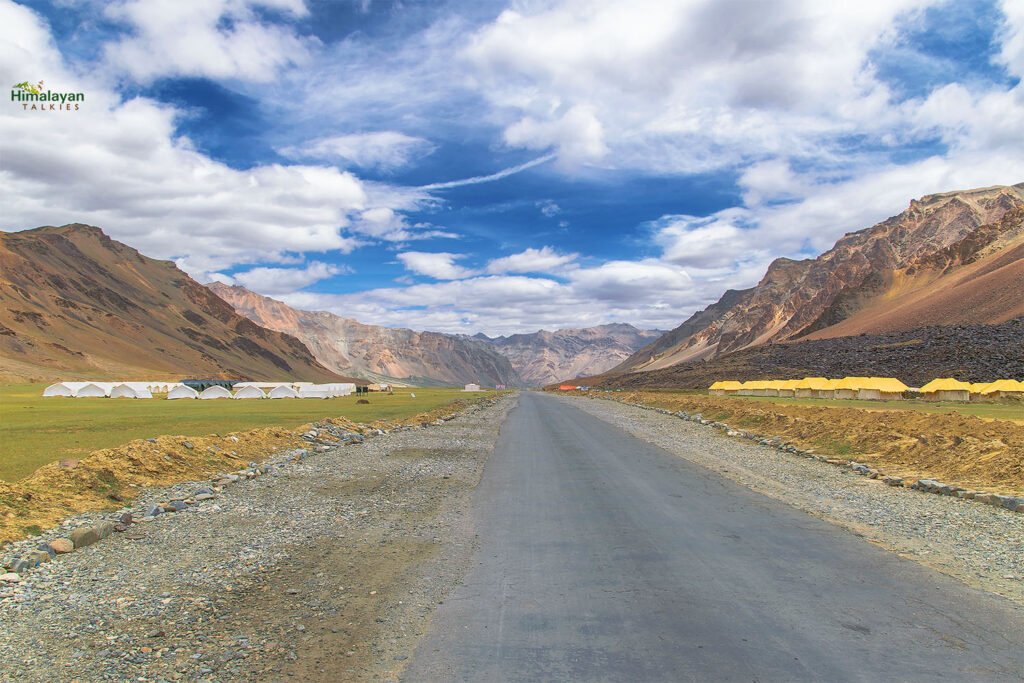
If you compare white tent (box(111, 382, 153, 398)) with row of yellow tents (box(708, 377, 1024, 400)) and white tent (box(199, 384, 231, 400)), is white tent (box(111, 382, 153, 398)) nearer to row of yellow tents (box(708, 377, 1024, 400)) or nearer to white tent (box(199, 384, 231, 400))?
white tent (box(199, 384, 231, 400))

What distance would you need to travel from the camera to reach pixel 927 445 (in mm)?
18594

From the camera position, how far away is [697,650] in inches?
217

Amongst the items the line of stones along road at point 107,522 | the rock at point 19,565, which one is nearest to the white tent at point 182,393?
the line of stones along road at point 107,522

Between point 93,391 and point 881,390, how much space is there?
95838 millimetres

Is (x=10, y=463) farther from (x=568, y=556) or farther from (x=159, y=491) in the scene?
(x=568, y=556)

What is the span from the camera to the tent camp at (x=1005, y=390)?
52219 millimetres

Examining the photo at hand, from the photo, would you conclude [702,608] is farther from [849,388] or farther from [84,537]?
[849,388]

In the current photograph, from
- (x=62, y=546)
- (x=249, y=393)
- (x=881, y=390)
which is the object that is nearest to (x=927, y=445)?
(x=62, y=546)

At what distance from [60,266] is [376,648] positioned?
20846 cm

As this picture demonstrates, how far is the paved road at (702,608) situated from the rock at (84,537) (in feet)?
19.3

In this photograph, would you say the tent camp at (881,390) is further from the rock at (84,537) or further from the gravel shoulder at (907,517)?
the rock at (84,537)

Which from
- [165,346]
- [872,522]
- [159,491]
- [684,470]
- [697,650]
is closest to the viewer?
[697,650]

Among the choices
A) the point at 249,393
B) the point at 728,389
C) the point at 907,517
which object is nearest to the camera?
the point at 907,517

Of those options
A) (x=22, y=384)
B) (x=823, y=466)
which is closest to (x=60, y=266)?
(x=22, y=384)
